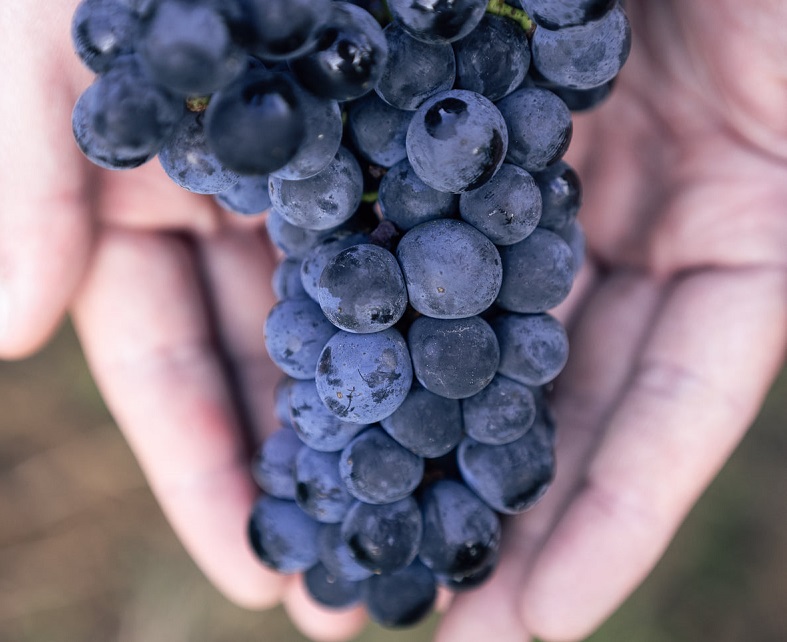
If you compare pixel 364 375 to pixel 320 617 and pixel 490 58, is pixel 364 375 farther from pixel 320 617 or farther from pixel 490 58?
pixel 320 617

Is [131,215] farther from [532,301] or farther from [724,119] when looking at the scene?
[724,119]

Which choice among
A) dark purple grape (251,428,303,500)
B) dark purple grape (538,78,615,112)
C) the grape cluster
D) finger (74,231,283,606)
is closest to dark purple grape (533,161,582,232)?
the grape cluster

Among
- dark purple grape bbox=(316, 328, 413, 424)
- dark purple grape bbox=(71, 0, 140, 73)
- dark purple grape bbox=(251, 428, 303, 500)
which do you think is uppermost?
dark purple grape bbox=(71, 0, 140, 73)

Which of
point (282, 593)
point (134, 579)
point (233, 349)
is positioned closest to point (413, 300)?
point (233, 349)

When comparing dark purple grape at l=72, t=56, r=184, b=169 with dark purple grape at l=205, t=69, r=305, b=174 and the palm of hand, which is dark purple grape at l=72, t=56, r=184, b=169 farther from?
the palm of hand

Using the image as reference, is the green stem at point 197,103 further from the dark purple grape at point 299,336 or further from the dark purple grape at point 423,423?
the dark purple grape at point 423,423

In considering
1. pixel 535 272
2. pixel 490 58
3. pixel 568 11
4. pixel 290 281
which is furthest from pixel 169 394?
pixel 568 11

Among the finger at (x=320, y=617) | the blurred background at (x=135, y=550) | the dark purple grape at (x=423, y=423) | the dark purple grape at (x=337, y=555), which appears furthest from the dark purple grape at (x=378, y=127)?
the blurred background at (x=135, y=550)
